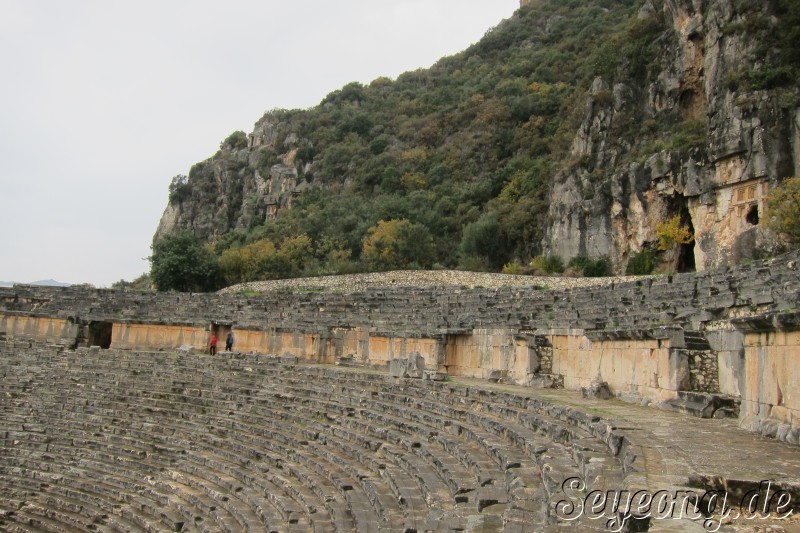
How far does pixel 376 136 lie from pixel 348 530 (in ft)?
213

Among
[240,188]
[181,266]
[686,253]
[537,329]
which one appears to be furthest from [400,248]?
[240,188]

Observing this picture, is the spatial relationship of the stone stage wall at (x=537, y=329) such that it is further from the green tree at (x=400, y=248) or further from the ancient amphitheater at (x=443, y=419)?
the green tree at (x=400, y=248)

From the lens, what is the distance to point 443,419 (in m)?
10.8

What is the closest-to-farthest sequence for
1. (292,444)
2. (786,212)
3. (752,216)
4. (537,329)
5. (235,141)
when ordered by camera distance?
(292,444), (537,329), (786,212), (752,216), (235,141)

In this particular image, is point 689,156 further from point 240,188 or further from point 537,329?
point 240,188

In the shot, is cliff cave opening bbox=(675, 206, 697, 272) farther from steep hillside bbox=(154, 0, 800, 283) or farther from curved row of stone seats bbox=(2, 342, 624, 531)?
curved row of stone seats bbox=(2, 342, 624, 531)

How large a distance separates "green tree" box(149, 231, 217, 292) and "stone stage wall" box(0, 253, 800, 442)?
10716 millimetres

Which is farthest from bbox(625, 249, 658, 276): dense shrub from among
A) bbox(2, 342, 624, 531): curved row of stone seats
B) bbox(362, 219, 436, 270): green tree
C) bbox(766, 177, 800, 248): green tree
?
bbox(2, 342, 624, 531): curved row of stone seats

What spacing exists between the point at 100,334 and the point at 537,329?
1901 centimetres

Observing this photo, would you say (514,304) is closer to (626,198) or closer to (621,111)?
(626,198)

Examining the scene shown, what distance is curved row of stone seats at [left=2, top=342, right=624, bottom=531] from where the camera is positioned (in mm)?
7434

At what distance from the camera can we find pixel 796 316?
7.11 m

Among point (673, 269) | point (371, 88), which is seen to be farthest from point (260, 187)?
point (673, 269)

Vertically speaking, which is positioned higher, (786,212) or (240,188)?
(240,188)
